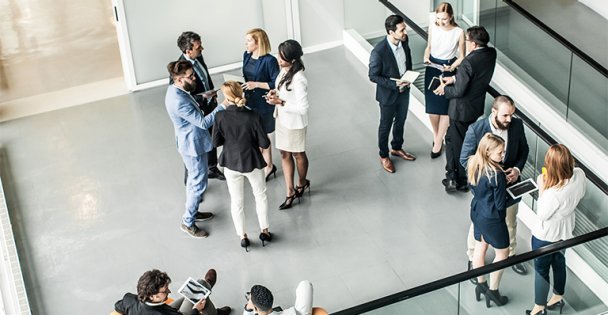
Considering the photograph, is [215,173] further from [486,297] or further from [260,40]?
[486,297]

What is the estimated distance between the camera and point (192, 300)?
23.5ft

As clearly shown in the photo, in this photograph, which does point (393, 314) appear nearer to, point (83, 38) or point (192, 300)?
point (192, 300)

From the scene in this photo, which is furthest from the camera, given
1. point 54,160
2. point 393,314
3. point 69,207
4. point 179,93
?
point 54,160

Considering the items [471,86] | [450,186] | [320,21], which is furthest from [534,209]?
[320,21]

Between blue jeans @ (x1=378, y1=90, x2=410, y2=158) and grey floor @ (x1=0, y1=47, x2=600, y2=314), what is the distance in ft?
0.95

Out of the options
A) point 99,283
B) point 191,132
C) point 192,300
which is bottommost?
point 99,283

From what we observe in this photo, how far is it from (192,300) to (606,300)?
323 centimetres

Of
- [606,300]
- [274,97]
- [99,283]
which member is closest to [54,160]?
[99,283]

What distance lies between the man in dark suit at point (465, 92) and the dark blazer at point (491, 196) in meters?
1.53

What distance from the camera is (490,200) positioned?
291 inches

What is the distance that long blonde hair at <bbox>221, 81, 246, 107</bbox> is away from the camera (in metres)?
7.93

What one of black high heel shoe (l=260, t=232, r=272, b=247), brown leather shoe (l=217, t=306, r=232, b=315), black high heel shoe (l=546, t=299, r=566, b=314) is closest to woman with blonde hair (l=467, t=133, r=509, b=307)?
black high heel shoe (l=546, t=299, r=566, b=314)

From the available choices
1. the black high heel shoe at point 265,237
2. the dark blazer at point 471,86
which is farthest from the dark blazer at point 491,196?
the black high heel shoe at point 265,237

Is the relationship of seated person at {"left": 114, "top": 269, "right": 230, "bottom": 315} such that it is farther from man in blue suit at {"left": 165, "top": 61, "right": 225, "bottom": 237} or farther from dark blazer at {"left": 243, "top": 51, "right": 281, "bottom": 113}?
dark blazer at {"left": 243, "top": 51, "right": 281, "bottom": 113}
